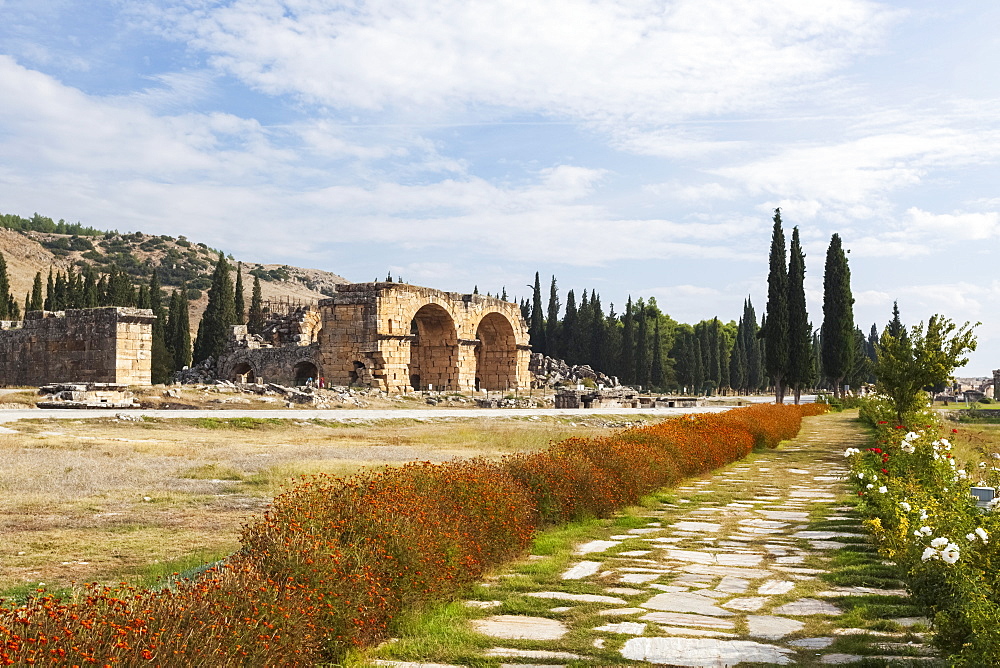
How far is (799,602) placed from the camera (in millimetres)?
5098

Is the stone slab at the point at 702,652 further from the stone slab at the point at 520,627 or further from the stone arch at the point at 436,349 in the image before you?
the stone arch at the point at 436,349

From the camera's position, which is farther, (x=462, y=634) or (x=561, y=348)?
(x=561, y=348)

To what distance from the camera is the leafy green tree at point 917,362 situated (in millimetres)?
15336

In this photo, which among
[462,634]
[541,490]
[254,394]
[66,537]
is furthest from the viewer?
[254,394]

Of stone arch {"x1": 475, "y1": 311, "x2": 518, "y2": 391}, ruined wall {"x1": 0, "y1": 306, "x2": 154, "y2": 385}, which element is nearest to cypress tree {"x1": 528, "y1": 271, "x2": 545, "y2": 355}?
stone arch {"x1": 475, "y1": 311, "x2": 518, "y2": 391}

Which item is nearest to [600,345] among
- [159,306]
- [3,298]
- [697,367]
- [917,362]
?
[697,367]

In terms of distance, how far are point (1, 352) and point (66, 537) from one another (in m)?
28.6

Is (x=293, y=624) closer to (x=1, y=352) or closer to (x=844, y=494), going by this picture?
(x=844, y=494)

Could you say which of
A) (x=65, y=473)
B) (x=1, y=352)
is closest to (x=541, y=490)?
(x=65, y=473)

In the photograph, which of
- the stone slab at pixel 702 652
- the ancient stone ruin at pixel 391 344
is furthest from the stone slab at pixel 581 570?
the ancient stone ruin at pixel 391 344

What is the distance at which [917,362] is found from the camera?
51.1 feet

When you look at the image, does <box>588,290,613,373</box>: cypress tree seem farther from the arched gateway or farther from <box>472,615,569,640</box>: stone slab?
<box>472,615,569,640</box>: stone slab

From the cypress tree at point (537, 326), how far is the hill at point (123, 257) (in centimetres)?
2376

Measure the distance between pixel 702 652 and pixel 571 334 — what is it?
204ft
